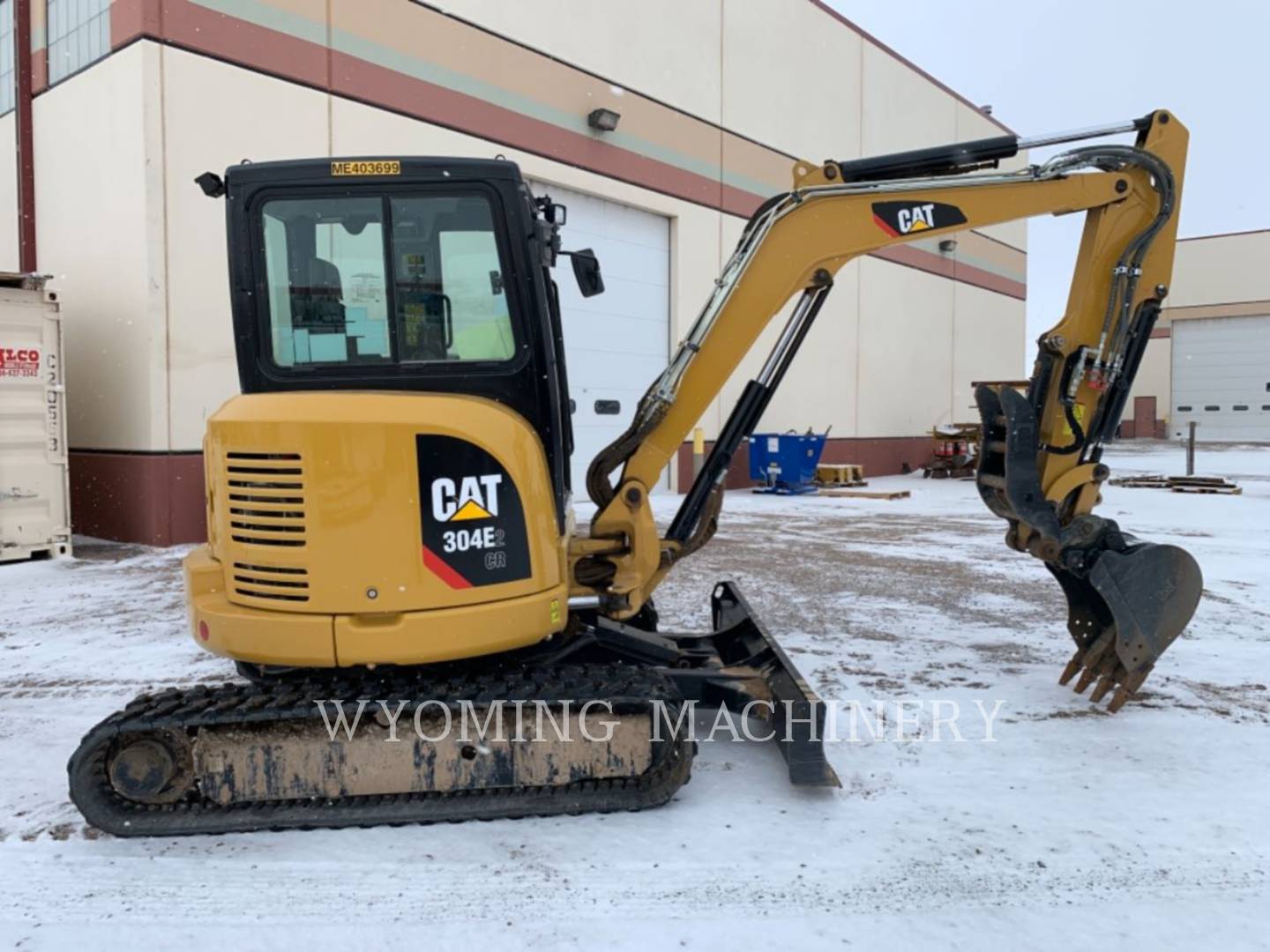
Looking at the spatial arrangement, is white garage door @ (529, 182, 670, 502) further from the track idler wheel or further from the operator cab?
the track idler wheel

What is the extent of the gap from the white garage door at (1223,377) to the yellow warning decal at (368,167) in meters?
45.7

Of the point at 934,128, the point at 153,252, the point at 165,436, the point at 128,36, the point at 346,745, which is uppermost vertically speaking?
the point at 934,128

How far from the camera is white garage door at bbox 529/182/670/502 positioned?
1453 centimetres

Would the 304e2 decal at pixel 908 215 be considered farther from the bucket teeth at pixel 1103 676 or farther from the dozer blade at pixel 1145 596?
the bucket teeth at pixel 1103 676

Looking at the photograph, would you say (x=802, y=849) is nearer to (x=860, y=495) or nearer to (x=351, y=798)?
(x=351, y=798)

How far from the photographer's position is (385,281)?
3.73 m

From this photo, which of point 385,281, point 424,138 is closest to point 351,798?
point 385,281

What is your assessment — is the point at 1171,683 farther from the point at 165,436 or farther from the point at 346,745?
the point at 165,436

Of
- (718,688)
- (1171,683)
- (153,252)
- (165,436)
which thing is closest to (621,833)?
(718,688)

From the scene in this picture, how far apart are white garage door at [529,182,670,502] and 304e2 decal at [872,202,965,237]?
9082mm

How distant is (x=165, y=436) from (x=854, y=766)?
335 inches

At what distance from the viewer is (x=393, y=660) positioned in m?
3.53

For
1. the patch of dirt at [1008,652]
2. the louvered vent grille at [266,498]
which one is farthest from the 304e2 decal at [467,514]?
the patch of dirt at [1008,652]

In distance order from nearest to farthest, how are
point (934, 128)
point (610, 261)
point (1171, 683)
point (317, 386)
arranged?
point (317, 386), point (1171, 683), point (610, 261), point (934, 128)
